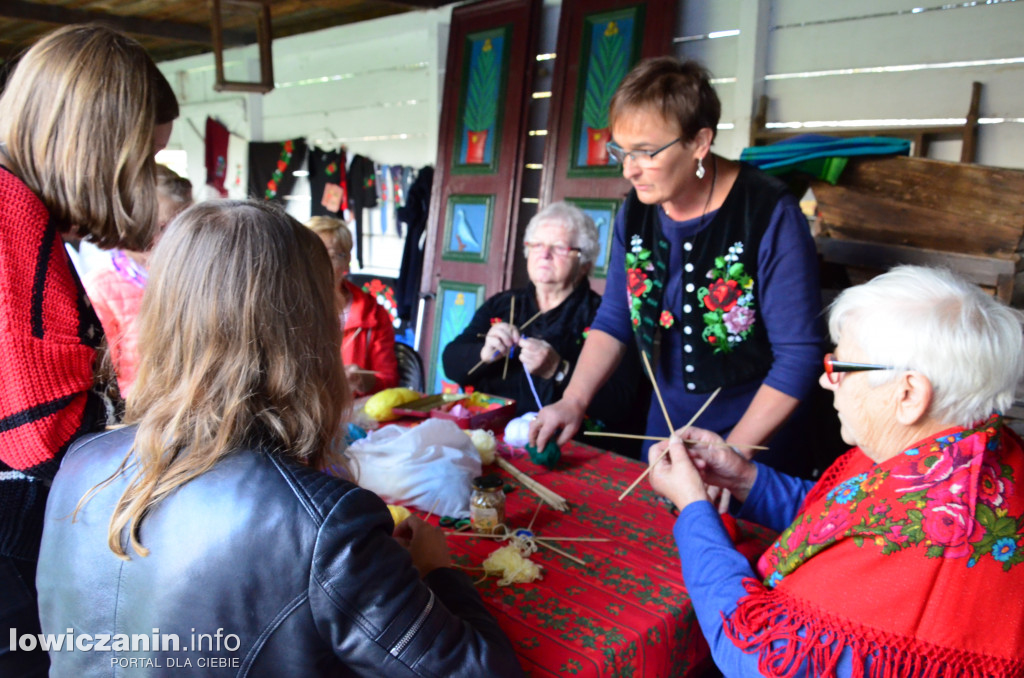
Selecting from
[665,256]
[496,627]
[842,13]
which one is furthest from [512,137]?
[496,627]

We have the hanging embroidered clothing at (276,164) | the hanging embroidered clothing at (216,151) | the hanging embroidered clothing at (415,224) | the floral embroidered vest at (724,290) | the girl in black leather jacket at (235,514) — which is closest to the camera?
the girl in black leather jacket at (235,514)

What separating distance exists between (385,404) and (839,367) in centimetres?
142

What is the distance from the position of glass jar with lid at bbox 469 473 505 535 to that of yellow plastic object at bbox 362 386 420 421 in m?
0.81

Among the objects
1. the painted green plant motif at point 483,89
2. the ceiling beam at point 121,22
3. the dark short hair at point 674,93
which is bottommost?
the dark short hair at point 674,93

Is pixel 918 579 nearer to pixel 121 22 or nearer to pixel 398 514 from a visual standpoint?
pixel 398 514

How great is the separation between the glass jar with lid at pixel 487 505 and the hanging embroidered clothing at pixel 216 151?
6.84 m

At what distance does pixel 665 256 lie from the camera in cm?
211

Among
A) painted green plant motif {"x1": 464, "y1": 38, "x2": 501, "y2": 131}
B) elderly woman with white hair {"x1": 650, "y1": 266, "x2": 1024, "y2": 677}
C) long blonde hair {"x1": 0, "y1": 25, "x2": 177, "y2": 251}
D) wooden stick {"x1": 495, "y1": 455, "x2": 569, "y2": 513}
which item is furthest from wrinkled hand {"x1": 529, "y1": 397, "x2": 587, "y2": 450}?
painted green plant motif {"x1": 464, "y1": 38, "x2": 501, "y2": 131}

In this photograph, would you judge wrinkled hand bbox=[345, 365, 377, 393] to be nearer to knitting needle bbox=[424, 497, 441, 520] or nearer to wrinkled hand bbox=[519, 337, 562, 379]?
wrinkled hand bbox=[519, 337, 562, 379]

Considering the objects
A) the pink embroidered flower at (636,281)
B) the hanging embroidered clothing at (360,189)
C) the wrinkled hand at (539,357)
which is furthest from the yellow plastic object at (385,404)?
the hanging embroidered clothing at (360,189)

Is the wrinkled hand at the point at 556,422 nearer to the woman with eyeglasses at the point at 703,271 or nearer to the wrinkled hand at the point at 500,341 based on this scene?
the woman with eyeglasses at the point at 703,271

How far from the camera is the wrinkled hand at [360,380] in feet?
8.78

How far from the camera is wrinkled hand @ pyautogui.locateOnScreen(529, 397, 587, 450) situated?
1.94 meters

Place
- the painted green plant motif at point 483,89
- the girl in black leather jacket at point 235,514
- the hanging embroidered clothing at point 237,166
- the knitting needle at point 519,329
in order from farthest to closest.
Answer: the hanging embroidered clothing at point 237,166 → the painted green plant motif at point 483,89 → the knitting needle at point 519,329 → the girl in black leather jacket at point 235,514
